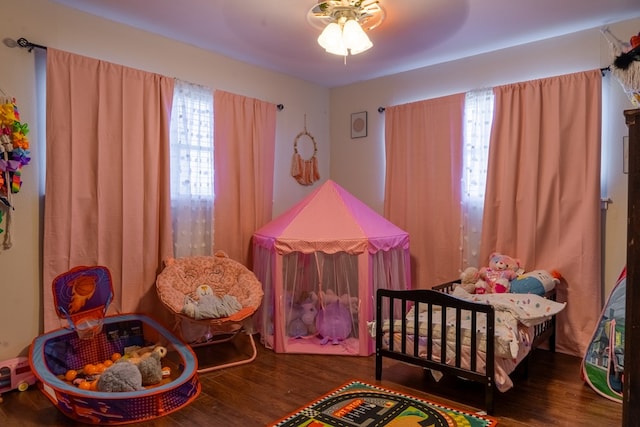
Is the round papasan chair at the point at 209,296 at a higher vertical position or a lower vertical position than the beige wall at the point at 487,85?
lower

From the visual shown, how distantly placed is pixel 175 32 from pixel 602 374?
3980 millimetres

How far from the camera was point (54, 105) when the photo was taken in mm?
3016

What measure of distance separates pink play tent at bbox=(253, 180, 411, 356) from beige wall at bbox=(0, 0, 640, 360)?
0.93 meters

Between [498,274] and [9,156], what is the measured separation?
359 centimetres

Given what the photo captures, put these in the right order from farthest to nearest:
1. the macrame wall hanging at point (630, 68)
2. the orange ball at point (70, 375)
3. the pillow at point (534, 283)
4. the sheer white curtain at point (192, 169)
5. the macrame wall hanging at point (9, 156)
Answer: the sheer white curtain at point (192, 169)
the pillow at point (534, 283)
the orange ball at point (70, 375)
the macrame wall hanging at point (9, 156)
the macrame wall hanging at point (630, 68)

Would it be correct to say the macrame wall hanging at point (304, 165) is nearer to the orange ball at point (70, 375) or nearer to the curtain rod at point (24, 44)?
the curtain rod at point (24, 44)

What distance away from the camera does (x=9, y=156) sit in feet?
9.07

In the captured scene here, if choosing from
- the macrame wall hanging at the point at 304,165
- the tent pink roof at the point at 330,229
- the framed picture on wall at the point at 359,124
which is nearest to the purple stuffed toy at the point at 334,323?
the tent pink roof at the point at 330,229

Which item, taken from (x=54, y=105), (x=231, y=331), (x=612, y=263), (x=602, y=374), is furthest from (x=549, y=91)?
(x=54, y=105)

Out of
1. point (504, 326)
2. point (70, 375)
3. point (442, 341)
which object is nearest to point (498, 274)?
point (504, 326)

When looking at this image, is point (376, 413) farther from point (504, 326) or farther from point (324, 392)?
point (504, 326)

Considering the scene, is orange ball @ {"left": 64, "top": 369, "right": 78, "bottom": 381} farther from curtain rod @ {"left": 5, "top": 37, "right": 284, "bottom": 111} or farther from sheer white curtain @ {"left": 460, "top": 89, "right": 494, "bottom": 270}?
sheer white curtain @ {"left": 460, "top": 89, "right": 494, "bottom": 270}

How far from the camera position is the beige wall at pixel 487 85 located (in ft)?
11.1

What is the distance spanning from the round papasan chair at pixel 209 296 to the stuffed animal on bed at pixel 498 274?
1.81 m
